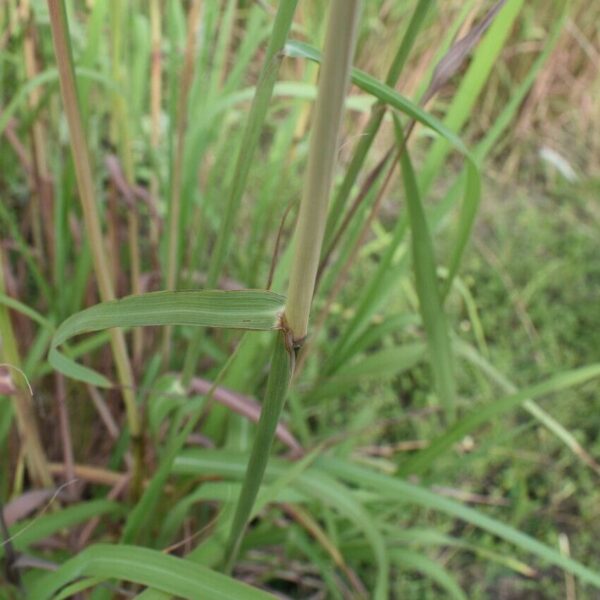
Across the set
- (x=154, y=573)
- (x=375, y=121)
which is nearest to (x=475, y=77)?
(x=375, y=121)

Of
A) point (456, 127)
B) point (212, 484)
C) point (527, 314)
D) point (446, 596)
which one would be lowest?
point (446, 596)

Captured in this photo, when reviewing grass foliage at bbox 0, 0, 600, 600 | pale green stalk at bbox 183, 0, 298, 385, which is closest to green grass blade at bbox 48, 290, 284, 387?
grass foliage at bbox 0, 0, 600, 600

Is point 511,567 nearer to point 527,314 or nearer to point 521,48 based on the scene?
point 527,314

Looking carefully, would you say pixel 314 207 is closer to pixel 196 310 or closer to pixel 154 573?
pixel 196 310

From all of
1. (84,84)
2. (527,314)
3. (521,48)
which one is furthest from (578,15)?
(84,84)

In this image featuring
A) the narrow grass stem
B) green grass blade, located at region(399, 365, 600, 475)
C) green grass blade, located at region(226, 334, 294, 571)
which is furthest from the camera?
green grass blade, located at region(399, 365, 600, 475)

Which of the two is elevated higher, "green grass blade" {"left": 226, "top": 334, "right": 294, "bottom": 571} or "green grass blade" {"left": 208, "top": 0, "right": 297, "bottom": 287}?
"green grass blade" {"left": 208, "top": 0, "right": 297, "bottom": 287}

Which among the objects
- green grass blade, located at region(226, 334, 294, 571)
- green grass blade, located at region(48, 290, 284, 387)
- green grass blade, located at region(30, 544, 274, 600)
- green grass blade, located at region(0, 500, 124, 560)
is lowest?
green grass blade, located at region(0, 500, 124, 560)

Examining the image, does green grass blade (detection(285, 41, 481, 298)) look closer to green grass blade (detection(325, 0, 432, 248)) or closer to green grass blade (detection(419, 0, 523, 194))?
green grass blade (detection(325, 0, 432, 248))
